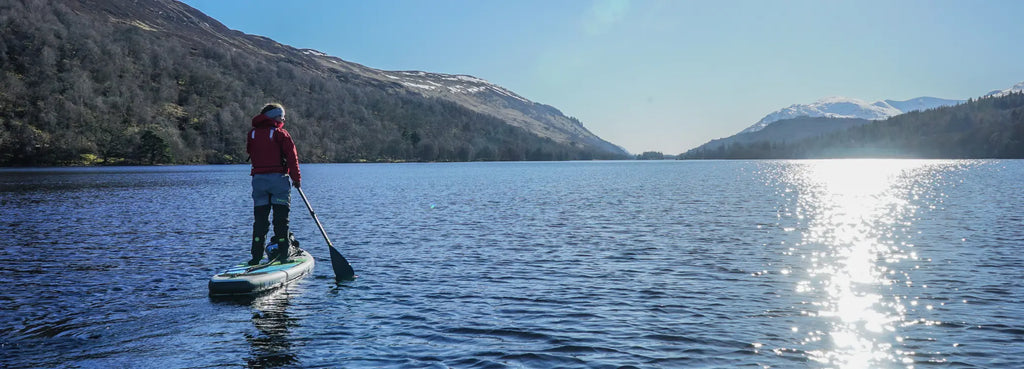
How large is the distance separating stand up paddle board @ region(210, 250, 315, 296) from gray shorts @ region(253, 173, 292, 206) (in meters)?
1.90

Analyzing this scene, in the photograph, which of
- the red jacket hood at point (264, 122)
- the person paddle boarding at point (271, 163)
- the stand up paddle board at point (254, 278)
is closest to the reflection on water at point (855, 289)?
the stand up paddle board at point (254, 278)

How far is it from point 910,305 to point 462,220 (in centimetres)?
2673

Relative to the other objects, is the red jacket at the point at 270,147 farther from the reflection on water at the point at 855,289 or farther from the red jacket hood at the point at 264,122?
the reflection on water at the point at 855,289

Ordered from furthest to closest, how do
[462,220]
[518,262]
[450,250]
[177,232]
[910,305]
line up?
[462,220]
[177,232]
[450,250]
[518,262]
[910,305]

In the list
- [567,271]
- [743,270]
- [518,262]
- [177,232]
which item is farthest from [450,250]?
[177,232]

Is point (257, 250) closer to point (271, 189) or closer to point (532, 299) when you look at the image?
point (271, 189)

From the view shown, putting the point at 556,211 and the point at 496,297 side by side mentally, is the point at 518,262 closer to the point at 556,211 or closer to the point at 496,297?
the point at 496,297

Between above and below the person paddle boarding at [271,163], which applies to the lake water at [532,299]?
below

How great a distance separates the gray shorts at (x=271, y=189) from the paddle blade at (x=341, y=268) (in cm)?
220

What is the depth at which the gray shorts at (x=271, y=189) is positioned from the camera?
18.0m

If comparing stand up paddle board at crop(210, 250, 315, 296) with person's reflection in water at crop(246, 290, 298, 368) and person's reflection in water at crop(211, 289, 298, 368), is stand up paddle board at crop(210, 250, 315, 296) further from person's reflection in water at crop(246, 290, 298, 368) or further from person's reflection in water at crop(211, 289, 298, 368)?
person's reflection in water at crop(246, 290, 298, 368)

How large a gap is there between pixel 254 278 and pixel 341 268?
3055 millimetres

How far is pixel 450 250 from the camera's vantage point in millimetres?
25953

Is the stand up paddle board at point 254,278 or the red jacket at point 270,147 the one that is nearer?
the stand up paddle board at point 254,278
